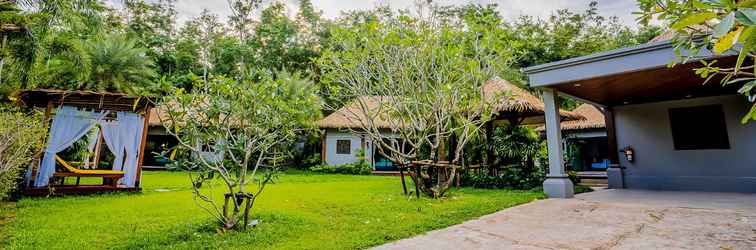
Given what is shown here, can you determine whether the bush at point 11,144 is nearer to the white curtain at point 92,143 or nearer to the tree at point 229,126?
the tree at point 229,126

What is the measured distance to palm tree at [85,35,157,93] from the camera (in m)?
15.2

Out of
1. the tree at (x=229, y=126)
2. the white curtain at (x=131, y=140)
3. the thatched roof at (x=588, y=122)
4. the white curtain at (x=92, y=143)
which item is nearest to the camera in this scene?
the tree at (x=229, y=126)

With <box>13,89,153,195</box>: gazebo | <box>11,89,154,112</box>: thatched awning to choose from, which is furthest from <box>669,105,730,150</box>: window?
<box>13,89,153,195</box>: gazebo

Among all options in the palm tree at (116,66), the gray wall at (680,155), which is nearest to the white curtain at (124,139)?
the palm tree at (116,66)

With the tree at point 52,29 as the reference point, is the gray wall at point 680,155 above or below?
below

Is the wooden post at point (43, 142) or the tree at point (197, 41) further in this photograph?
the tree at point (197, 41)

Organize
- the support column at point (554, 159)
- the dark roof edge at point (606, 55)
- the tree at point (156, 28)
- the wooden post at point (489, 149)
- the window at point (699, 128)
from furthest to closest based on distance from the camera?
the tree at point (156, 28)
the wooden post at point (489, 149)
the window at point (699, 128)
the support column at point (554, 159)
the dark roof edge at point (606, 55)

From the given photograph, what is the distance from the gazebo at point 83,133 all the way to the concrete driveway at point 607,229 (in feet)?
25.5

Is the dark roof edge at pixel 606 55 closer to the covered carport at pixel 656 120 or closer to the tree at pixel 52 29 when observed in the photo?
the covered carport at pixel 656 120

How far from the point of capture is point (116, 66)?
627 inches

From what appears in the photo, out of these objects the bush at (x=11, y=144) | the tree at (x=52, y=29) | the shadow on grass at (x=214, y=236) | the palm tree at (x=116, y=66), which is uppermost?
the palm tree at (x=116, y=66)

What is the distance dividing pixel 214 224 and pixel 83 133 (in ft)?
22.2

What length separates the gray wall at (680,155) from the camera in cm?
737

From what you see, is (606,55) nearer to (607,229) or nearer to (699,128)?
(607,229)
